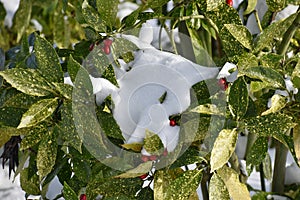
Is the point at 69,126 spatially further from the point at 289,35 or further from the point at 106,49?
the point at 289,35

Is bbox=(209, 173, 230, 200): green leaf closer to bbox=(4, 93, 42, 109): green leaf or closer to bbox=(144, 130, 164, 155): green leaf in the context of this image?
bbox=(144, 130, 164, 155): green leaf

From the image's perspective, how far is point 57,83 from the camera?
0.55 meters

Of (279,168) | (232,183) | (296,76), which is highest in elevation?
Answer: (296,76)

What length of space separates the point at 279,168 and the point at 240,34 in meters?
0.37

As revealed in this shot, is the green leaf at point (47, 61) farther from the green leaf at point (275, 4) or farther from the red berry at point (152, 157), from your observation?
the green leaf at point (275, 4)

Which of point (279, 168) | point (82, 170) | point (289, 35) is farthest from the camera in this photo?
point (279, 168)

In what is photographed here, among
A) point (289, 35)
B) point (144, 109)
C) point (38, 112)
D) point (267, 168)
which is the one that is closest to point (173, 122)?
point (144, 109)

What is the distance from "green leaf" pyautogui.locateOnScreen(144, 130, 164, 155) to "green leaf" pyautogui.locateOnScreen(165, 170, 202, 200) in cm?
3

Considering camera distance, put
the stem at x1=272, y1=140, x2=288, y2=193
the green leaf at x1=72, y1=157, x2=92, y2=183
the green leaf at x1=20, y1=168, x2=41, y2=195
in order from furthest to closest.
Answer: the stem at x1=272, y1=140, x2=288, y2=193 → the green leaf at x1=20, y1=168, x2=41, y2=195 → the green leaf at x1=72, y1=157, x2=92, y2=183

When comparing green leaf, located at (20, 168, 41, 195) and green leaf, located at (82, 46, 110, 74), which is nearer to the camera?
green leaf, located at (82, 46, 110, 74)

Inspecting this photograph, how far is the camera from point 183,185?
0.57 meters

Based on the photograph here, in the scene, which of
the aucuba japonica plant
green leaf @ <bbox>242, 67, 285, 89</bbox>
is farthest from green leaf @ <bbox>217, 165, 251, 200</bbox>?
green leaf @ <bbox>242, 67, 285, 89</bbox>

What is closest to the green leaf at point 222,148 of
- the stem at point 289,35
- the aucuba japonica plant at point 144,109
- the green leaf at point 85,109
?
the aucuba japonica plant at point 144,109

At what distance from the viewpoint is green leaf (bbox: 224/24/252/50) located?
59 centimetres
